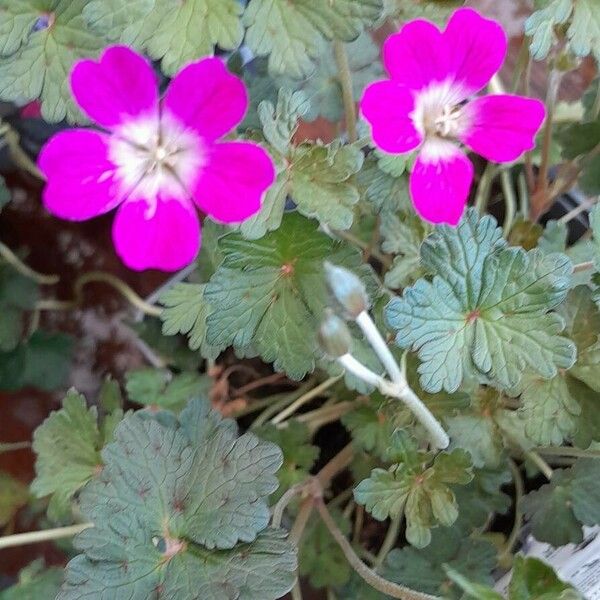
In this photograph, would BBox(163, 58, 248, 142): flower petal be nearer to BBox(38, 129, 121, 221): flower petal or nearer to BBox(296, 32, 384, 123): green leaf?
BBox(38, 129, 121, 221): flower petal

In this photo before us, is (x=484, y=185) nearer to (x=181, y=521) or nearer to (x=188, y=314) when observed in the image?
(x=188, y=314)

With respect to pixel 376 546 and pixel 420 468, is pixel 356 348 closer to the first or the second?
pixel 420 468

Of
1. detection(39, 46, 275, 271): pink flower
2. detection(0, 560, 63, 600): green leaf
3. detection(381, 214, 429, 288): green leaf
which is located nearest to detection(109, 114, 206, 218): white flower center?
detection(39, 46, 275, 271): pink flower

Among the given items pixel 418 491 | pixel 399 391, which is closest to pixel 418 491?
pixel 418 491

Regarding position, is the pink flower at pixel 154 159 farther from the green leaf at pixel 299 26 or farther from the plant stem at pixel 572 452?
the plant stem at pixel 572 452

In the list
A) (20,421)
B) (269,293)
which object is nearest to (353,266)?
(269,293)

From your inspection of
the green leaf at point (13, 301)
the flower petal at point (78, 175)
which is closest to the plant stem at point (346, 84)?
the flower petal at point (78, 175)

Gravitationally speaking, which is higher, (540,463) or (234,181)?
(234,181)
